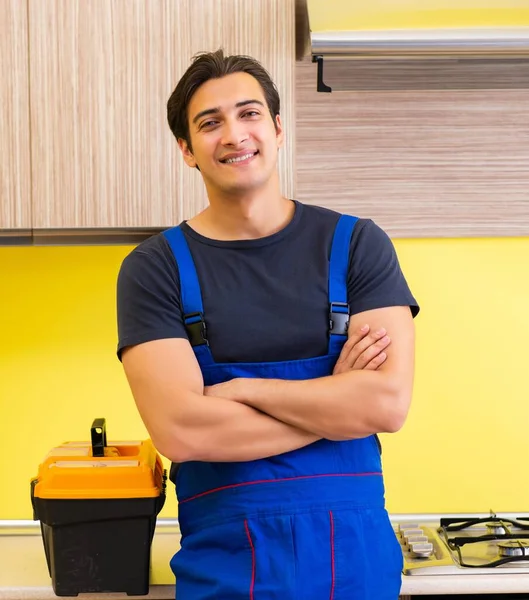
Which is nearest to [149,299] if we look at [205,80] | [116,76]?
[205,80]

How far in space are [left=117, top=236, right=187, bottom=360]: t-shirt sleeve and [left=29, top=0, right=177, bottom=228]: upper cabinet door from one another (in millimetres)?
308

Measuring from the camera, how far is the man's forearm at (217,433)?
1.45 metres

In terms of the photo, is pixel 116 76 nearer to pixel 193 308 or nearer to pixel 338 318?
pixel 193 308

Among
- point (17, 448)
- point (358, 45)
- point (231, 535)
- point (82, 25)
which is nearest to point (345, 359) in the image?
point (231, 535)

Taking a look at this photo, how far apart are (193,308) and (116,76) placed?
0.61m

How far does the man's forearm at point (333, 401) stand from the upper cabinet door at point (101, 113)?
55 centimetres

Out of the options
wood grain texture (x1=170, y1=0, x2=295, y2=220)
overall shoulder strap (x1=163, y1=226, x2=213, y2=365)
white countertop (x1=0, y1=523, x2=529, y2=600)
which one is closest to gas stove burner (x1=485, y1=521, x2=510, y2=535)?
white countertop (x1=0, y1=523, x2=529, y2=600)

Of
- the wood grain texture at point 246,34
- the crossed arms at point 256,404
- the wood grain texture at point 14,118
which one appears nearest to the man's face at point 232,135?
the wood grain texture at point 246,34

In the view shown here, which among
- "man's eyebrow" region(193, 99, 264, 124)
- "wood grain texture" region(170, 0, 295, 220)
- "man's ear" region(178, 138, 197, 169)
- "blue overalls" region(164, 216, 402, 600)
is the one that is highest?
"wood grain texture" region(170, 0, 295, 220)

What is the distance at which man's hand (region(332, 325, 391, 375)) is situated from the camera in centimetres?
148

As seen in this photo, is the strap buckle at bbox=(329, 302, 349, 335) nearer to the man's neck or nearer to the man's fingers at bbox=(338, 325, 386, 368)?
the man's fingers at bbox=(338, 325, 386, 368)

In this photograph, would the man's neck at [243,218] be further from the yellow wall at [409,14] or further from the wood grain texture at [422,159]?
the wood grain texture at [422,159]

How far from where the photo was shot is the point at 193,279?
153cm

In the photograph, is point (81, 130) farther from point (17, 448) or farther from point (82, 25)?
point (17, 448)
